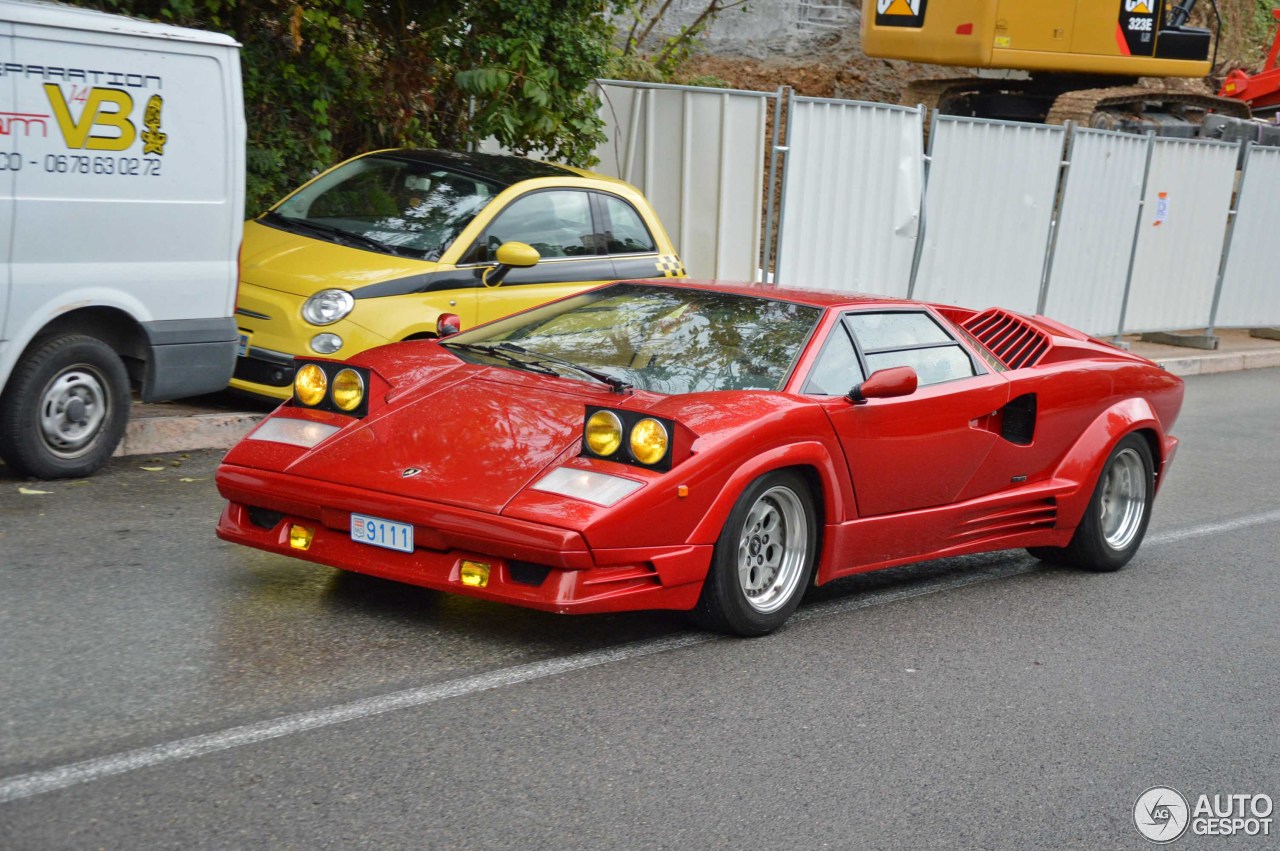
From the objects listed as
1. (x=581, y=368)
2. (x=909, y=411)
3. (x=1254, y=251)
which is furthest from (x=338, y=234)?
(x=1254, y=251)

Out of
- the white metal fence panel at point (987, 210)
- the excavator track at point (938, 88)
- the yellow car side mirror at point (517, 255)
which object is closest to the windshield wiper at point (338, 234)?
the yellow car side mirror at point (517, 255)

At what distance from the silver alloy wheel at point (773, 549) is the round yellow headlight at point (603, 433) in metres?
0.60

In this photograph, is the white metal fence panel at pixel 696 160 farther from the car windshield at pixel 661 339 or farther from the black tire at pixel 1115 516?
the car windshield at pixel 661 339

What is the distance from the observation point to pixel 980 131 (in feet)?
46.8

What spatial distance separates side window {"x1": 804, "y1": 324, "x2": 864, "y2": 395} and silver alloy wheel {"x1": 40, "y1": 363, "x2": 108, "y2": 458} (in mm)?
3510

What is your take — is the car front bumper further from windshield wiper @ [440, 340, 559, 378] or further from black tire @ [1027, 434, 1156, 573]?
black tire @ [1027, 434, 1156, 573]

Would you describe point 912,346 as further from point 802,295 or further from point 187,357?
point 187,357

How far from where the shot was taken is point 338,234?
359 inches

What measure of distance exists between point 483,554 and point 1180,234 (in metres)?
13.7

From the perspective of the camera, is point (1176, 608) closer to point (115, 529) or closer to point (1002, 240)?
point (115, 529)

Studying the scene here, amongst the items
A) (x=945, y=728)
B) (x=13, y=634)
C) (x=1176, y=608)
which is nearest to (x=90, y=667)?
(x=13, y=634)

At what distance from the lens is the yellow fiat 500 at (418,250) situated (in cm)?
838

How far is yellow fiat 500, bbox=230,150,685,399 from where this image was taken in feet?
27.5

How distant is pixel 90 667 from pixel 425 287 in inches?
176
